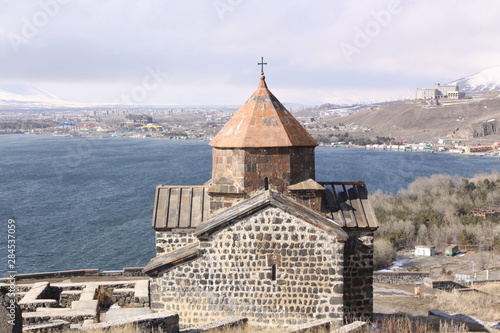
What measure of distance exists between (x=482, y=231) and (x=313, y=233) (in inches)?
1074

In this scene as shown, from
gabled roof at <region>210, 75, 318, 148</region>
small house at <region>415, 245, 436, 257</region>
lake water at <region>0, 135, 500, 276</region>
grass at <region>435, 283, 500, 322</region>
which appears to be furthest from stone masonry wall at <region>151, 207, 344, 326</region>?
small house at <region>415, 245, 436, 257</region>

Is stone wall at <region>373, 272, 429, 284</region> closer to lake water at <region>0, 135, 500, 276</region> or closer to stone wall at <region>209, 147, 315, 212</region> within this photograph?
stone wall at <region>209, 147, 315, 212</region>

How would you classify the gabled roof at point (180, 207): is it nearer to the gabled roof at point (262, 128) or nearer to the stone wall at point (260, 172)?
the stone wall at point (260, 172)

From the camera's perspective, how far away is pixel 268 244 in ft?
25.7

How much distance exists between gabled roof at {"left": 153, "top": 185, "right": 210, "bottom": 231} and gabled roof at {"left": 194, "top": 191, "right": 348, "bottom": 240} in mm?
936

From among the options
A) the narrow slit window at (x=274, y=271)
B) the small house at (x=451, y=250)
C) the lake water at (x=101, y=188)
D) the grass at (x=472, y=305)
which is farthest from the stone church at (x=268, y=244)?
the small house at (x=451, y=250)

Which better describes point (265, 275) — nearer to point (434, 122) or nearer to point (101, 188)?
point (101, 188)

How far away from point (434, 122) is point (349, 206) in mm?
125464

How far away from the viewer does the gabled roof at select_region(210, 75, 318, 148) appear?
8477 millimetres

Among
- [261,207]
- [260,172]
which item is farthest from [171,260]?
[260,172]

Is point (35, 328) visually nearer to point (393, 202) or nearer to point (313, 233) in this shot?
point (313, 233)

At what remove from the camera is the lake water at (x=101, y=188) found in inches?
1033

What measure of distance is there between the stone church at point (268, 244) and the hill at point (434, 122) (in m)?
104

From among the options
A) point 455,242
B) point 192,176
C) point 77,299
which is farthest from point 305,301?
point 192,176
